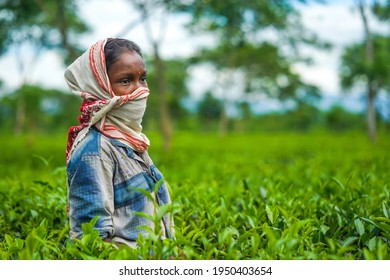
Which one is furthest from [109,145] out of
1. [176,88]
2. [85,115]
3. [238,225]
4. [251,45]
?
[176,88]

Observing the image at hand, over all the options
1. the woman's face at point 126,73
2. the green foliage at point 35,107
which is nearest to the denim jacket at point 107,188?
the woman's face at point 126,73

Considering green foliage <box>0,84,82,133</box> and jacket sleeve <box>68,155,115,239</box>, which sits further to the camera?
green foliage <box>0,84,82,133</box>

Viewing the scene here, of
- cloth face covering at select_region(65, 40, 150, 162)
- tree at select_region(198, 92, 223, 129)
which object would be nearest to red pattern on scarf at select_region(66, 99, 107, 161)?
cloth face covering at select_region(65, 40, 150, 162)

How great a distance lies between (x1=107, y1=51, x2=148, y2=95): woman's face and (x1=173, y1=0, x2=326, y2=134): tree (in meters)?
5.26

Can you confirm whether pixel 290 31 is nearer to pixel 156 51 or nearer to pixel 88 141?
pixel 156 51

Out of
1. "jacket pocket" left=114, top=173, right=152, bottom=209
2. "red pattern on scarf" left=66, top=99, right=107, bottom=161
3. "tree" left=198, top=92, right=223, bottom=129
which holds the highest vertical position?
"red pattern on scarf" left=66, top=99, right=107, bottom=161

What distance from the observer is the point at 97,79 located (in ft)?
6.43

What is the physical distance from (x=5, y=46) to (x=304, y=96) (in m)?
19.5

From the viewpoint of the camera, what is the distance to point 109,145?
6.53ft

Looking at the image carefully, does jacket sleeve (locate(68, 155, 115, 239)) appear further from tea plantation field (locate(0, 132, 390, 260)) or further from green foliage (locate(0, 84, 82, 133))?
green foliage (locate(0, 84, 82, 133))

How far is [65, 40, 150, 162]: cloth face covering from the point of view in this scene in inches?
76.9

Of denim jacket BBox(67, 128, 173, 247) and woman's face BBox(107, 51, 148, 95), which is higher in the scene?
woman's face BBox(107, 51, 148, 95)

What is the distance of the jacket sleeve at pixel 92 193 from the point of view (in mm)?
1898
